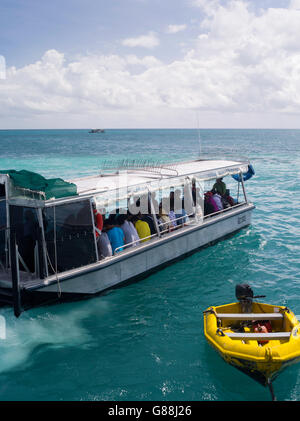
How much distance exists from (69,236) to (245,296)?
4202mm

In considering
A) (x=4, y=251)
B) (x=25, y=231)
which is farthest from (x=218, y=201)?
(x=4, y=251)

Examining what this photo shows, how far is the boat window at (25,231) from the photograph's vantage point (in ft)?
29.2

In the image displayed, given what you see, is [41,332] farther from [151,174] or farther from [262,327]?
[151,174]

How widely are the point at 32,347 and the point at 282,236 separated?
432 inches

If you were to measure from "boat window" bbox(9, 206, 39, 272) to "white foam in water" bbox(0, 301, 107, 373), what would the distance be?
48.6 inches

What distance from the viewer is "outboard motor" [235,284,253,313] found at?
7.97 meters

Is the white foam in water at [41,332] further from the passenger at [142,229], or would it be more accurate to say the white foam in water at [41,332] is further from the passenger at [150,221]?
the passenger at [150,221]

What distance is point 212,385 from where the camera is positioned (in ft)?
22.2

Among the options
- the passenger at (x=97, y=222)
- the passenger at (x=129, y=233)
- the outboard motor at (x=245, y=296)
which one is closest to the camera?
the outboard motor at (x=245, y=296)

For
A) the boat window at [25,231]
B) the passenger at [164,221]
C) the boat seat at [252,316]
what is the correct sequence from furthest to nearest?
the passenger at [164,221]
the boat window at [25,231]
the boat seat at [252,316]

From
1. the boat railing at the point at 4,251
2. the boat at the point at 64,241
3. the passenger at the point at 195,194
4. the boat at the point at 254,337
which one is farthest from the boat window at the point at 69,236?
the passenger at the point at 195,194

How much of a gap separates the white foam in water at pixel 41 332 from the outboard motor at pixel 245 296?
3355mm

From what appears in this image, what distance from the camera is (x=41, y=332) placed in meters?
8.32

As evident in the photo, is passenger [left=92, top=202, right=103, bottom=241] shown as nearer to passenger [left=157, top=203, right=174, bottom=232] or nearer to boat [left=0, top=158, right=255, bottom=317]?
boat [left=0, top=158, right=255, bottom=317]
